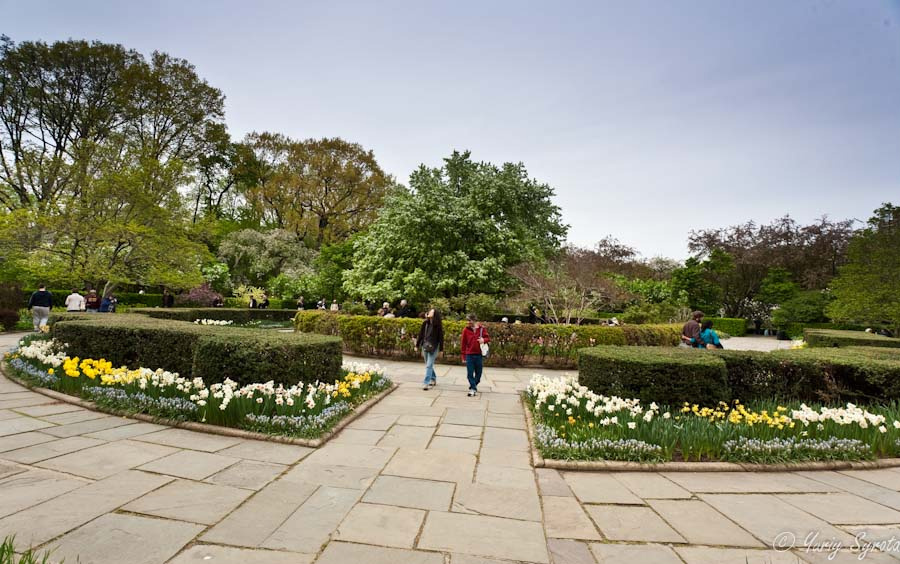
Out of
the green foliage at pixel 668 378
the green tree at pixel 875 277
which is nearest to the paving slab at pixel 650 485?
the green foliage at pixel 668 378

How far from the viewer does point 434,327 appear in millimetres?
7754

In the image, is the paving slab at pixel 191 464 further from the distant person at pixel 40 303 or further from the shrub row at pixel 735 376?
the distant person at pixel 40 303

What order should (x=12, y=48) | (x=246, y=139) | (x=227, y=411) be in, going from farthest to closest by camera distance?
(x=246, y=139)
(x=12, y=48)
(x=227, y=411)

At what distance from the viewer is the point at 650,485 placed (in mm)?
3582

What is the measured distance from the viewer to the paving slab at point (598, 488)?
3289 millimetres

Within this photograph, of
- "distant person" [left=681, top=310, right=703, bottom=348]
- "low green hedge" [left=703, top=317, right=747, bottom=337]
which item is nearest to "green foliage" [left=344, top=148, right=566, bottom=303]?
"distant person" [left=681, top=310, right=703, bottom=348]

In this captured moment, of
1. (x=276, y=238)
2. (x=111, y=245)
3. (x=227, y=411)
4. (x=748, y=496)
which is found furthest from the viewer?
(x=276, y=238)

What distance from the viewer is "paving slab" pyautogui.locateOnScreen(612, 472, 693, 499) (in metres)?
3.38

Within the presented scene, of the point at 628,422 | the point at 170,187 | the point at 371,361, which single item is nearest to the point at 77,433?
the point at 628,422

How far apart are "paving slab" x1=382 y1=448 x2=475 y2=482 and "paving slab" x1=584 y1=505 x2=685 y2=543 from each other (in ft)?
3.45

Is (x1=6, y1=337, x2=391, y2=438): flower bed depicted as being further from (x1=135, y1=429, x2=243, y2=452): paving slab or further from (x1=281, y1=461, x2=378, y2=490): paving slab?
(x1=281, y1=461, x2=378, y2=490): paving slab

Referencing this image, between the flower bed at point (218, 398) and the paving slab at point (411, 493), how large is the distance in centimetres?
133

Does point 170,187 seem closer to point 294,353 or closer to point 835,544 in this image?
point 294,353

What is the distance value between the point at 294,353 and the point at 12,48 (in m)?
28.0
